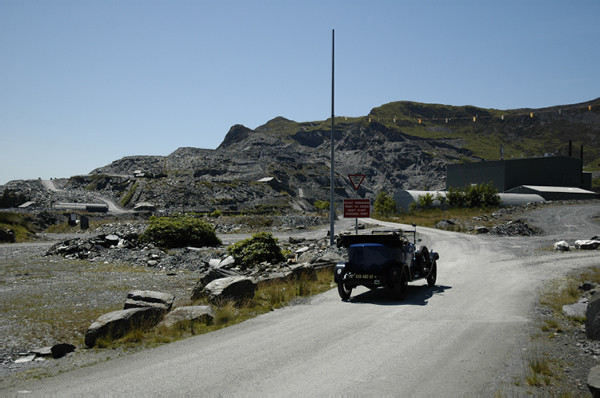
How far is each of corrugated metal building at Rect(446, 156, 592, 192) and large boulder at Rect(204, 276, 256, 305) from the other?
84010 millimetres

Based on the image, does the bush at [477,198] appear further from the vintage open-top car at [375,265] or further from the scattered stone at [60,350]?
the scattered stone at [60,350]

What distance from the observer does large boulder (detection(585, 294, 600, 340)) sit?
25.1ft

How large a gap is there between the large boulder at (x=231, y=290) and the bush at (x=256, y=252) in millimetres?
9023

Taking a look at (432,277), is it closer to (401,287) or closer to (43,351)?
(401,287)

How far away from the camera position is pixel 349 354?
23.0ft

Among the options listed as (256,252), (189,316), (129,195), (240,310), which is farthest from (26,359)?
(129,195)

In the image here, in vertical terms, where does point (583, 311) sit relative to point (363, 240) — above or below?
below

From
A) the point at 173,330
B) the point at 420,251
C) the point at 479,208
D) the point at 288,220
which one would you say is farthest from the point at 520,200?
the point at 173,330

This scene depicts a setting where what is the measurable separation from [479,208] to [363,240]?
5029 centimetres

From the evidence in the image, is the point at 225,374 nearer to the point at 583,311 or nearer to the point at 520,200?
Answer: the point at 583,311

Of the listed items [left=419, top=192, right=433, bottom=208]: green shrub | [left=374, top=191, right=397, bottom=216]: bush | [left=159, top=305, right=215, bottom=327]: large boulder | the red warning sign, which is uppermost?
the red warning sign

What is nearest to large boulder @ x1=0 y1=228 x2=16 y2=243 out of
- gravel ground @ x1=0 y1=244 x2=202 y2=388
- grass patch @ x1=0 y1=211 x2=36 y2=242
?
grass patch @ x1=0 y1=211 x2=36 y2=242

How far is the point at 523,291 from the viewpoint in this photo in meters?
13.2

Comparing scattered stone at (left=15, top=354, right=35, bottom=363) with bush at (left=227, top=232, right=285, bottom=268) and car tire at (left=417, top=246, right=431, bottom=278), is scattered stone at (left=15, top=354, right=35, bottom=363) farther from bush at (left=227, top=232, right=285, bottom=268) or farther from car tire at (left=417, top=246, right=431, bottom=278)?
bush at (left=227, top=232, right=285, bottom=268)
